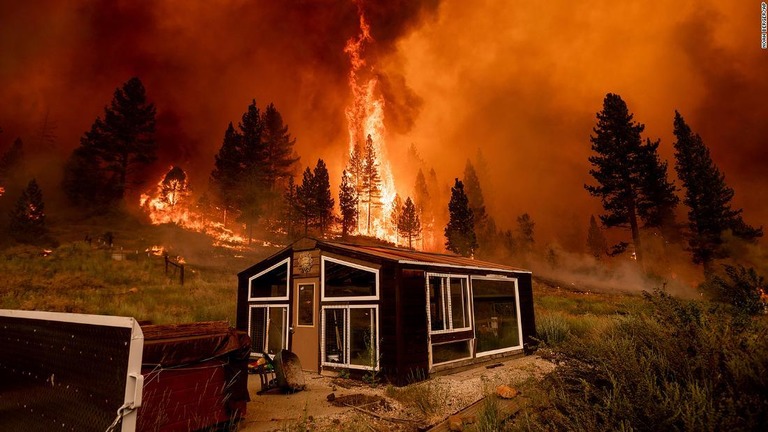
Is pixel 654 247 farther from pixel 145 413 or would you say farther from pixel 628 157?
pixel 145 413

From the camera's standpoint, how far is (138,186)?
5319 centimetres

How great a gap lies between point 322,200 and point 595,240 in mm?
71685

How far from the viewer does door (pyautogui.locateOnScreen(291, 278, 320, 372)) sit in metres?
12.2

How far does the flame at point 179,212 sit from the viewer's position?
49.7 metres

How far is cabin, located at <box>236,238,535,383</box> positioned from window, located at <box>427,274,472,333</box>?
0.11 ft

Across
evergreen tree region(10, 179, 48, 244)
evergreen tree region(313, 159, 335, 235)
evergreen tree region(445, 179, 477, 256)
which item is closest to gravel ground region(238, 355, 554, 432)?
evergreen tree region(10, 179, 48, 244)

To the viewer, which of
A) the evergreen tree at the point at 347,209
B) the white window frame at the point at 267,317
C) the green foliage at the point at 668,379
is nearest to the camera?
the green foliage at the point at 668,379

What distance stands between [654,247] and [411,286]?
112 feet

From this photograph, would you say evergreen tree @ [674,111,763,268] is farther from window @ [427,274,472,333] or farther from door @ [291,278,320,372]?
door @ [291,278,320,372]

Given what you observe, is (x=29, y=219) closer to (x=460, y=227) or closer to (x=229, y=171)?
(x=229, y=171)

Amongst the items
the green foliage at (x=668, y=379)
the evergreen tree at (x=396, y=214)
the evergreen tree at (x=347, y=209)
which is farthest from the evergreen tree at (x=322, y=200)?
the green foliage at (x=668, y=379)

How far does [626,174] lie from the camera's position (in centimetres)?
3362

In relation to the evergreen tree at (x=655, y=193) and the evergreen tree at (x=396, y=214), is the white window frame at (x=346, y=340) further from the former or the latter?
the evergreen tree at (x=396, y=214)

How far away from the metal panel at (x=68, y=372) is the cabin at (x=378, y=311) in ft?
26.2
